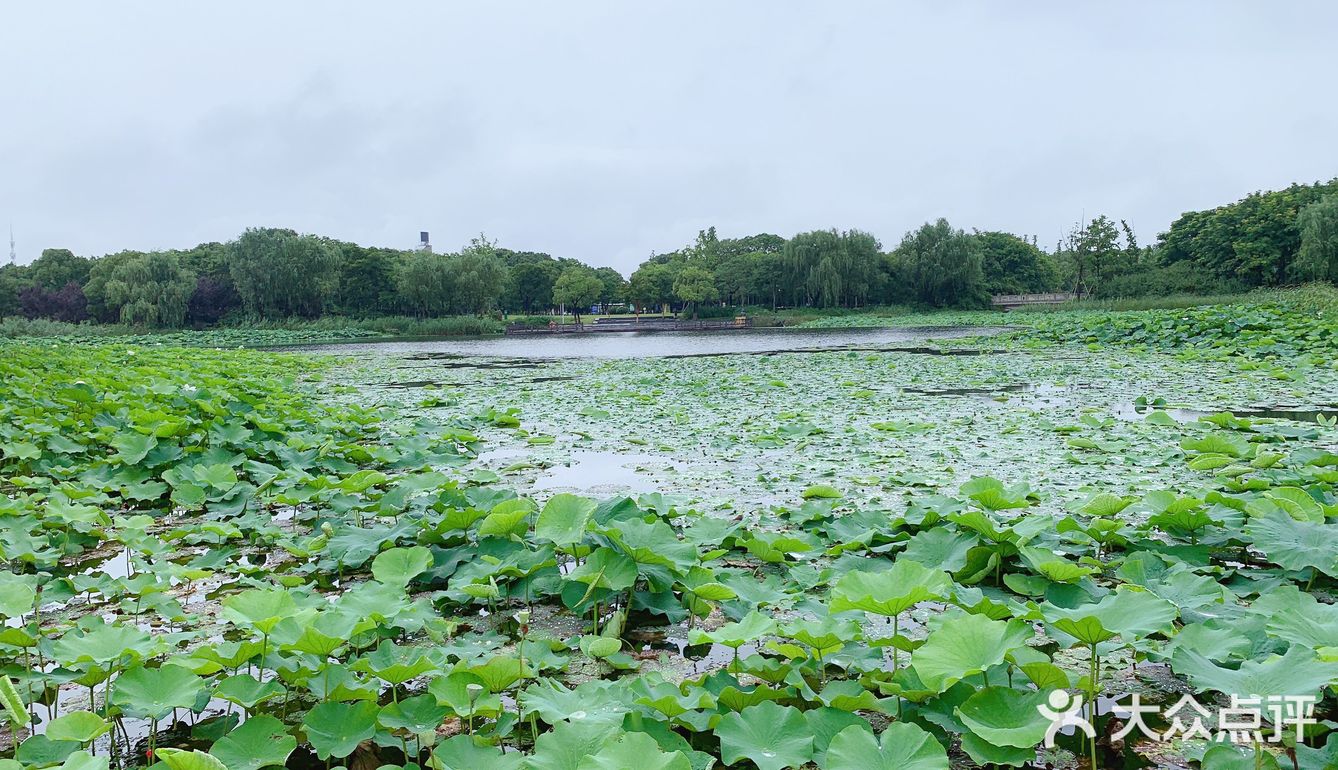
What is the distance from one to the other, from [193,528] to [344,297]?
46424mm

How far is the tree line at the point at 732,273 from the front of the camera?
33.4m

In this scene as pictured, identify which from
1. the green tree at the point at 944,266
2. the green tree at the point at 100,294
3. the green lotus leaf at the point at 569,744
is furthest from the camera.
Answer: the green tree at the point at 944,266

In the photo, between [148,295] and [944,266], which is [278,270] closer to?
[148,295]

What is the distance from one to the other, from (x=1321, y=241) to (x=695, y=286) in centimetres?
3050

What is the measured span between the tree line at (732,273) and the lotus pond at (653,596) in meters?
34.8

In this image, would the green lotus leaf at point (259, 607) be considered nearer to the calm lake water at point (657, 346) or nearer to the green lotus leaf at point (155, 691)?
the green lotus leaf at point (155, 691)

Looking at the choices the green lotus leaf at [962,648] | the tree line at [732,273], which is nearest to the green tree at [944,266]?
the tree line at [732,273]

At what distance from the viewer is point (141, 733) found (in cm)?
136

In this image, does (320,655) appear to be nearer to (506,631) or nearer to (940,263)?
(506,631)

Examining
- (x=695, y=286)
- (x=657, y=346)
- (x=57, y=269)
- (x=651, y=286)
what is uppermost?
(x=57, y=269)

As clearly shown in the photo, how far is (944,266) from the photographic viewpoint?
41375 mm

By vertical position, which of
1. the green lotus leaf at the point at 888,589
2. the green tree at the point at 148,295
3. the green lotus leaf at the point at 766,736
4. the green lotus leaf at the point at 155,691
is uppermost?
the green tree at the point at 148,295

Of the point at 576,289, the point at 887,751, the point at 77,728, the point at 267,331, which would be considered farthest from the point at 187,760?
the point at 576,289

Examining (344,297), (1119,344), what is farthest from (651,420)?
(344,297)
